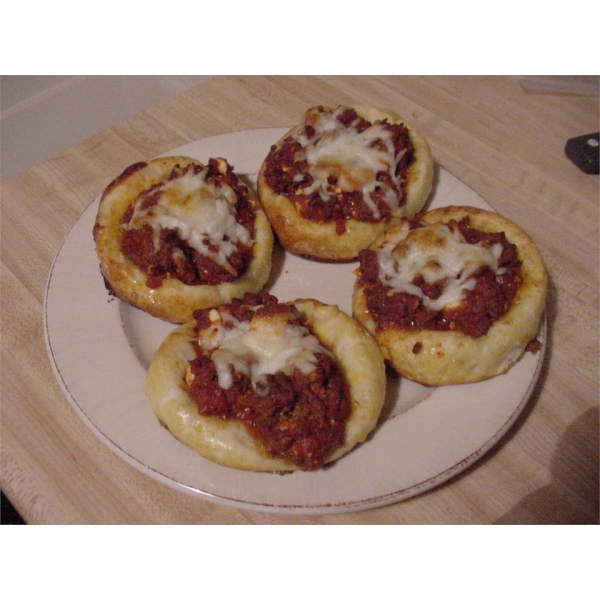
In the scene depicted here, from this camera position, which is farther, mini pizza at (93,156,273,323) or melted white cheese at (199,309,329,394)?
mini pizza at (93,156,273,323)

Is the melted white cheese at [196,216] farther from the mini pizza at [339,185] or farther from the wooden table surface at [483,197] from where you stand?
the wooden table surface at [483,197]

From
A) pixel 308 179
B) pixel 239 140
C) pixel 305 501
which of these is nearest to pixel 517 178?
pixel 308 179

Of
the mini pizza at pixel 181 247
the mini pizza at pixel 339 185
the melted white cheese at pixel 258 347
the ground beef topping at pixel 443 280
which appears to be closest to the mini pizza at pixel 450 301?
the ground beef topping at pixel 443 280

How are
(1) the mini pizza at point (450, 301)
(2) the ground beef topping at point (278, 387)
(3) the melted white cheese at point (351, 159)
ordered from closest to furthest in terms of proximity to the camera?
(2) the ground beef topping at point (278, 387) < (1) the mini pizza at point (450, 301) < (3) the melted white cheese at point (351, 159)

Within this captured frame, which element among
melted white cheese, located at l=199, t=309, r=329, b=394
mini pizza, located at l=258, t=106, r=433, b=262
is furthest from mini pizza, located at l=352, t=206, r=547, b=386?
melted white cheese, located at l=199, t=309, r=329, b=394

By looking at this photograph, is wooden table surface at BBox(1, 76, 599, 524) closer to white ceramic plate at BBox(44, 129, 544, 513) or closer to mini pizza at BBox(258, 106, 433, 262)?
white ceramic plate at BBox(44, 129, 544, 513)

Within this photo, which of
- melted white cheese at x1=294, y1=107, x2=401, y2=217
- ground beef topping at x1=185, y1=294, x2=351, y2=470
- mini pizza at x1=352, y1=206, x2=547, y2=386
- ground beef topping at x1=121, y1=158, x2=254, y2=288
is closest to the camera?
ground beef topping at x1=185, y1=294, x2=351, y2=470

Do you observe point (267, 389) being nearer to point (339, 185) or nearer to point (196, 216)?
point (196, 216)

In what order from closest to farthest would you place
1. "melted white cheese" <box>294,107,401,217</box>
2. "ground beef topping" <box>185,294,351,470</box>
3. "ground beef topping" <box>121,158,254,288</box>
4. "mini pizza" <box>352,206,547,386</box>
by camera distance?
1. "ground beef topping" <box>185,294,351,470</box>
2. "mini pizza" <box>352,206,547,386</box>
3. "ground beef topping" <box>121,158,254,288</box>
4. "melted white cheese" <box>294,107,401,217</box>
